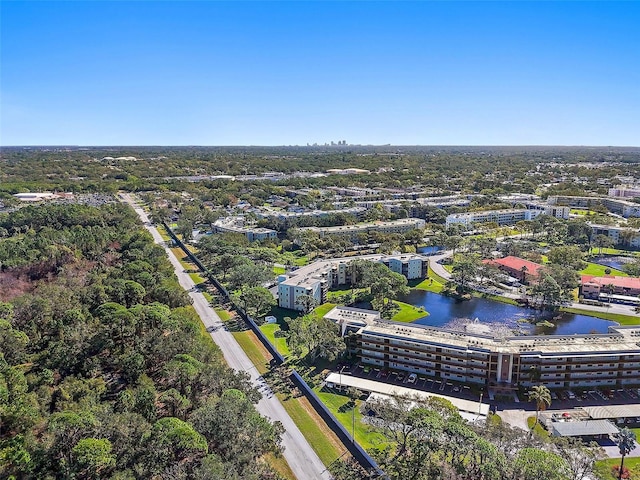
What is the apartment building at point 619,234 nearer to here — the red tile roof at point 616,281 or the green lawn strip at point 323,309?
the red tile roof at point 616,281

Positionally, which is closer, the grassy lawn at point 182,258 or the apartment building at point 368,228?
the grassy lawn at point 182,258

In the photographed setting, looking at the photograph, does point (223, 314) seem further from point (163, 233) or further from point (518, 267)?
point (163, 233)

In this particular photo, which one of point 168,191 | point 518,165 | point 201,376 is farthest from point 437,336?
point 518,165

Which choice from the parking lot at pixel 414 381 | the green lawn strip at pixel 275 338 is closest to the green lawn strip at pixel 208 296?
the green lawn strip at pixel 275 338

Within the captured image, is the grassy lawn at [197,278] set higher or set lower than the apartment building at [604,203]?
lower

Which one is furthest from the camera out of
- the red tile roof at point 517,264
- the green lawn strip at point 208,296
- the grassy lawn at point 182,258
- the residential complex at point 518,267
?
the grassy lawn at point 182,258

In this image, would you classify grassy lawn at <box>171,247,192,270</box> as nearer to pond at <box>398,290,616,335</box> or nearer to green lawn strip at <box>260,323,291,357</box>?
green lawn strip at <box>260,323,291,357</box>

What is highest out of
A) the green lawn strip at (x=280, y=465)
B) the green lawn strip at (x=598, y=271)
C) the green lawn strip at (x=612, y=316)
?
the green lawn strip at (x=598, y=271)

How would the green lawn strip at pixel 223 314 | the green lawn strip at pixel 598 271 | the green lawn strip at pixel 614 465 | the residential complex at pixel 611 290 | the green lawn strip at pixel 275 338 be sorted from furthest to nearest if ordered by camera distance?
the green lawn strip at pixel 598 271 → the residential complex at pixel 611 290 → the green lawn strip at pixel 223 314 → the green lawn strip at pixel 275 338 → the green lawn strip at pixel 614 465
